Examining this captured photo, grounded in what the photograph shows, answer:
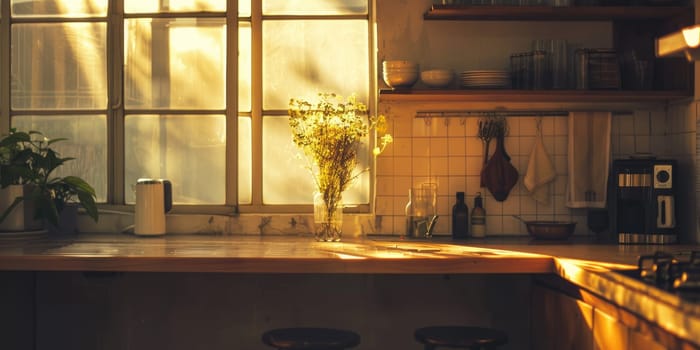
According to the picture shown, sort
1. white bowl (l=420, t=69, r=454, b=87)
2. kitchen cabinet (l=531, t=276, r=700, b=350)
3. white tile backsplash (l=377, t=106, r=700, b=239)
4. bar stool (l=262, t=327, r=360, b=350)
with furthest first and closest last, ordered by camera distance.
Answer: white tile backsplash (l=377, t=106, r=700, b=239) < white bowl (l=420, t=69, r=454, b=87) < bar stool (l=262, t=327, r=360, b=350) < kitchen cabinet (l=531, t=276, r=700, b=350)

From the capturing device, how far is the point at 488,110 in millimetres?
4137

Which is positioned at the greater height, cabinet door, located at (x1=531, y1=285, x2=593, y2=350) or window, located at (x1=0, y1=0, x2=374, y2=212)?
window, located at (x1=0, y1=0, x2=374, y2=212)

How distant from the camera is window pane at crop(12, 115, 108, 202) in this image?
4.33 m

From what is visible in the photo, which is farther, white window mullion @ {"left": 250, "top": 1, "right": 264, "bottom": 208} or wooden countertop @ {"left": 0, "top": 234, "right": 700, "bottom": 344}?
white window mullion @ {"left": 250, "top": 1, "right": 264, "bottom": 208}

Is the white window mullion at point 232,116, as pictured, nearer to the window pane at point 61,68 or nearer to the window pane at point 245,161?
the window pane at point 245,161

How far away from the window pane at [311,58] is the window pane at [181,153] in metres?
0.32

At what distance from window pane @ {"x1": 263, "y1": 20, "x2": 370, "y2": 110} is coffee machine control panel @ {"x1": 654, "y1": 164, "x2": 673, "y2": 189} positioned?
4.64 ft

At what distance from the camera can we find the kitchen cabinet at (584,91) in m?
3.86

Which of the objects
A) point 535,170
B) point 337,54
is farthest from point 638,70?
point 337,54

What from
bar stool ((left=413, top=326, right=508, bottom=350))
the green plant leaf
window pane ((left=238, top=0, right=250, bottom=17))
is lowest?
bar stool ((left=413, top=326, right=508, bottom=350))

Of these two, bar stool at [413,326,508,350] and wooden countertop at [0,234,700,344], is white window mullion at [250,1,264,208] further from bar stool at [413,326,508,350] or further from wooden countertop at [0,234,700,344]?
bar stool at [413,326,508,350]

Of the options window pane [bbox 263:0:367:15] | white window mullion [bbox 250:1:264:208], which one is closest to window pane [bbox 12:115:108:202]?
white window mullion [bbox 250:1:264:208]

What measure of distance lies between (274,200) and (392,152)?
62 centimetres

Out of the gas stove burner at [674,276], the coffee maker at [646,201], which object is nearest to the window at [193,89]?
the coffee maker at [646,201]
